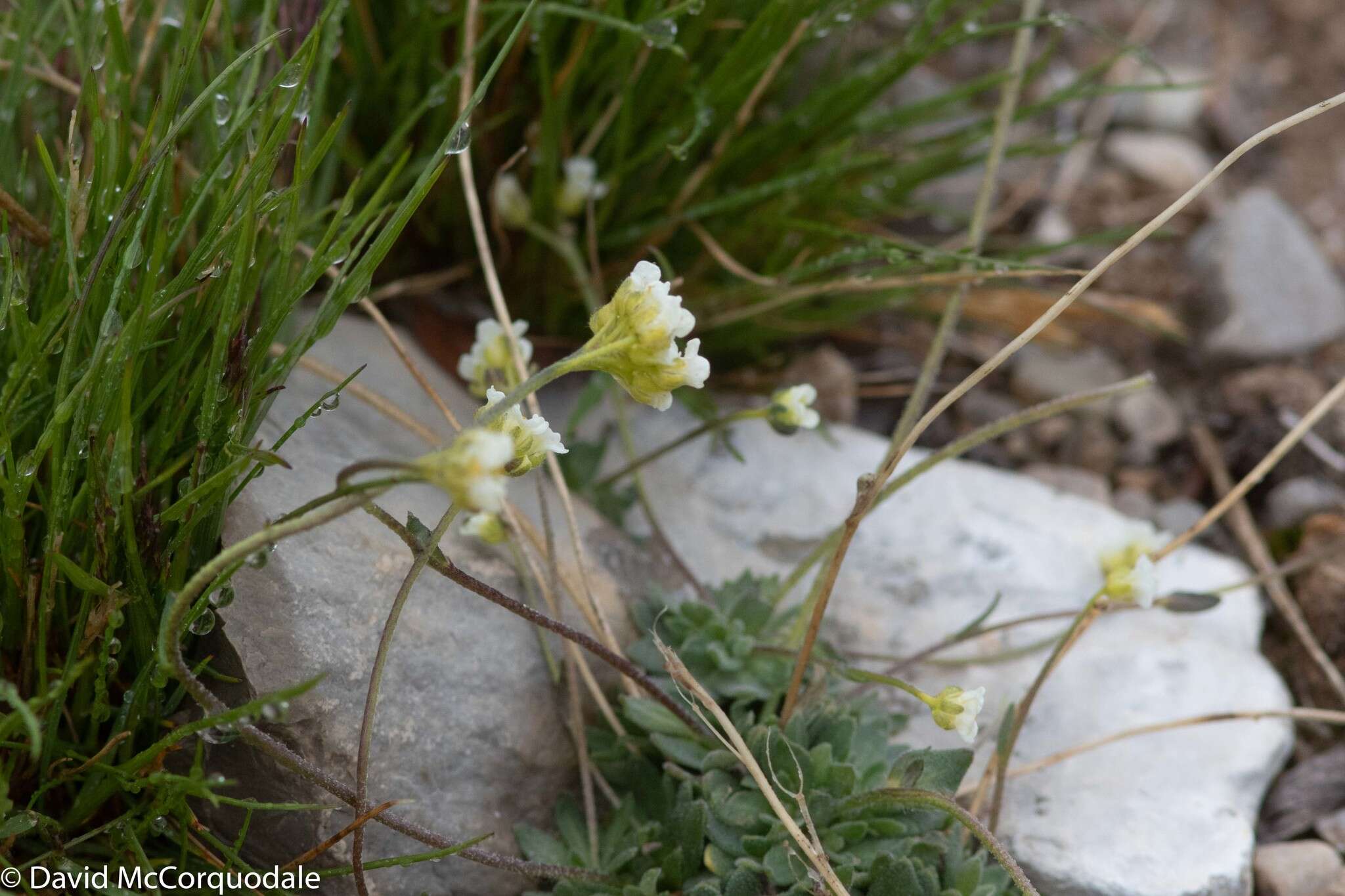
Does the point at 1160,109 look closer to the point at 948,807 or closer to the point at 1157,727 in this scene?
the point at 1157,727

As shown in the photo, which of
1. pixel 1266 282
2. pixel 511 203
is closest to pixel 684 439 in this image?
pixel 511 203

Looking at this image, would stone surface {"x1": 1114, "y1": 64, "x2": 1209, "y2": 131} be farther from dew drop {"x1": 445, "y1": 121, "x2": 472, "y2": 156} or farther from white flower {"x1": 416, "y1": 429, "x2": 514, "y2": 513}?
white flower {"x1": 416, "y1": 429, "x2": 514, "y2": 513}

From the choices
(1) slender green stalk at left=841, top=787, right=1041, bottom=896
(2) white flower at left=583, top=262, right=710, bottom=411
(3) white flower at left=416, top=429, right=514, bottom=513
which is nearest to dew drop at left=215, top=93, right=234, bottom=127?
(2) white flower at left=583, top=262, right=710, bottom=411

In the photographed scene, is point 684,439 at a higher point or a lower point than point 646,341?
lower

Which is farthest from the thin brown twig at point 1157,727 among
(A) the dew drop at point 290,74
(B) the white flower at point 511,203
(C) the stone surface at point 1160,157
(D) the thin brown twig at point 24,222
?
(C) the stone surface at point 1160,157

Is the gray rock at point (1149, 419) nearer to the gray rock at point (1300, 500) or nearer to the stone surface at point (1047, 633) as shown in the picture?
the gray rock at point (1300, 500)
